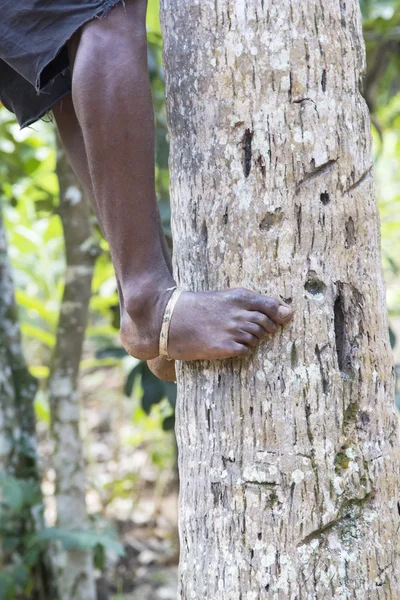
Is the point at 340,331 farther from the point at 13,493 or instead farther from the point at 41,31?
the point at 13,493

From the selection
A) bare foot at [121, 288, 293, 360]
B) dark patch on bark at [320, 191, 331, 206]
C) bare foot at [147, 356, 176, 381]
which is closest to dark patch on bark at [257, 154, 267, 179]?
dark patch on bark at [320, 191, 331, 206]

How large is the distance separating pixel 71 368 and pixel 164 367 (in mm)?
2120

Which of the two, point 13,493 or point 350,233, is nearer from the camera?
point 350,233

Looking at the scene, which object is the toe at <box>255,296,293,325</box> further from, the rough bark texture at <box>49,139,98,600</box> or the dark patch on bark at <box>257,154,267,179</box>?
the rough bark texture at <box>49,139,98,600</box>

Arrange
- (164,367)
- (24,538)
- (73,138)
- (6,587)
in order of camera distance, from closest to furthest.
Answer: (164,367) → (73,138) → (6,587) → (24,538)

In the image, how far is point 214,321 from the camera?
151 centimetres

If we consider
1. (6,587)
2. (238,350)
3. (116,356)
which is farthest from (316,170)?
(6,587)

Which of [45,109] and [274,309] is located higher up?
[45,109]

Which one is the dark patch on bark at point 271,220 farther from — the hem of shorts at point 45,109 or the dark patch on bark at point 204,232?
the hem of shorts at point 45,109

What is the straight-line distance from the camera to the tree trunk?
147 cm

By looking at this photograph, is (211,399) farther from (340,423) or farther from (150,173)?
(150,173)

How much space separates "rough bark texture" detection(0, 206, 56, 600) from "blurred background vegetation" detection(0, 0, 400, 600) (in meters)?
0.09

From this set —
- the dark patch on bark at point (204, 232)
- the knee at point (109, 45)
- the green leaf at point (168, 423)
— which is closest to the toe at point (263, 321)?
the dark patch on bark at point (204, 232)

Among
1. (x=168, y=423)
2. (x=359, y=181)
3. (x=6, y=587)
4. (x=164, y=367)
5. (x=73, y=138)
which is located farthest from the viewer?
(x=168, y=423)
